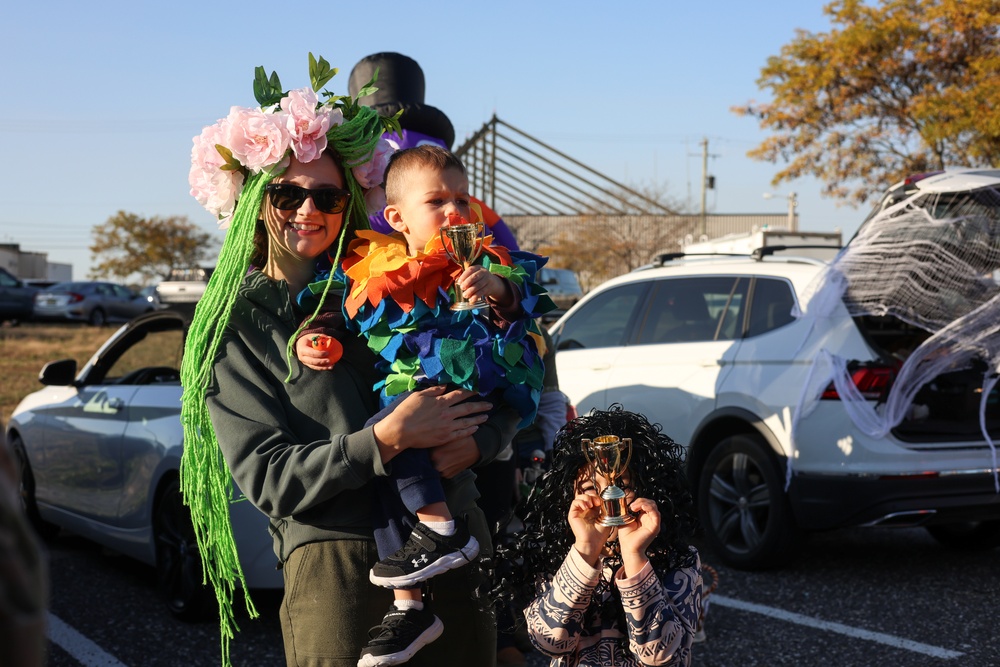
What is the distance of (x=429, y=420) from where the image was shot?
1995 mm

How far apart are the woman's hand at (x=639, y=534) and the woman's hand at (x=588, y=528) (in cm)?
4

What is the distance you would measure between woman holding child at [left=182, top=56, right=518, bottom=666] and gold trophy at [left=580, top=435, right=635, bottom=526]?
0.21 m

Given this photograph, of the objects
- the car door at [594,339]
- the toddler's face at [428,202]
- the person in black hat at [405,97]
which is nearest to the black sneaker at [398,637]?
the toddler's face at [428,202]

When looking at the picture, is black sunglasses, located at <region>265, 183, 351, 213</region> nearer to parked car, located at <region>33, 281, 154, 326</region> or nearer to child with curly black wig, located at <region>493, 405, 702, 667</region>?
child with curly black wig, located at <region>493, 405, 702, 667</region>

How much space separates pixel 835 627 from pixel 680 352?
2.19m

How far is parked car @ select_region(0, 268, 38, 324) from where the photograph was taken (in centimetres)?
3014

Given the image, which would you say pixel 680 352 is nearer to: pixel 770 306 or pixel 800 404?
pixel 770 306

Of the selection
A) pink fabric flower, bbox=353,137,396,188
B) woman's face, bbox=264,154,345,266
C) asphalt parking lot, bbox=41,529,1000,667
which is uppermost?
pink fabric flower, bbox=353,137,396,188

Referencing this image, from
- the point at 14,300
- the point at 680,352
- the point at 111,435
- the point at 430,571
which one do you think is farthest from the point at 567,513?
the point at 14,300

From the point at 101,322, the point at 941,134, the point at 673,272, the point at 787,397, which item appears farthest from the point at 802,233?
the point at 101,322

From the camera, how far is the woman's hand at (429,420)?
1963 millimetres

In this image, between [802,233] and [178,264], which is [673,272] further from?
[178,264]

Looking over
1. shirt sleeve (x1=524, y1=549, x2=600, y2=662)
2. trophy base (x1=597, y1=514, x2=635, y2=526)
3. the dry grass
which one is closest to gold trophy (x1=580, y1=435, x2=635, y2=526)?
trophy base (x1=597, y1=514, x2=635, y2=526)

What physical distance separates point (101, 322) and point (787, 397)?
95.5 ft
